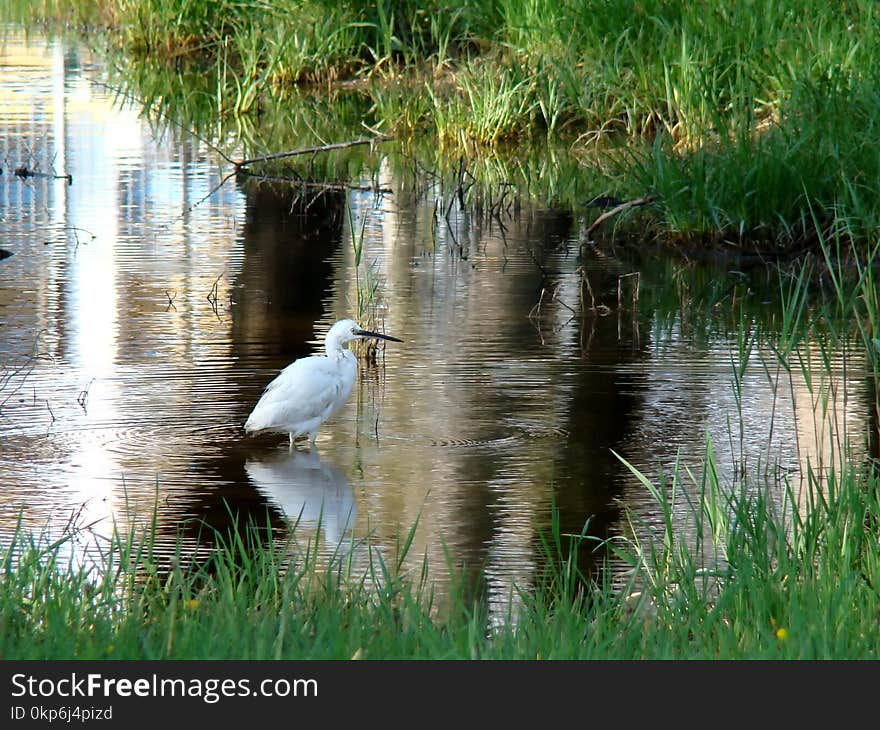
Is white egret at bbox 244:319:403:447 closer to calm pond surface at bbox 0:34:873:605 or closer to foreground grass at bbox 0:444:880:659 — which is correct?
calm pond surface at bbox 0:34:873:605

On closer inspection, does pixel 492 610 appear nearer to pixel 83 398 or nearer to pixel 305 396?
pixel 305 396

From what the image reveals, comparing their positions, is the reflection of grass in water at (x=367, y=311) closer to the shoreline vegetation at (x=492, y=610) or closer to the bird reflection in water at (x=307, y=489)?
the bird reflection in water at (x=307, y=489)

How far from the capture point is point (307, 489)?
6.64 metres

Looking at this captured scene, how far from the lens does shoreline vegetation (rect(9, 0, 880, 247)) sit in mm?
11211

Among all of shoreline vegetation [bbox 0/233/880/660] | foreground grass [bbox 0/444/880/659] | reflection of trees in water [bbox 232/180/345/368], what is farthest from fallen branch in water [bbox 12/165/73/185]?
foreground grass [bbox 0/444/880/659]

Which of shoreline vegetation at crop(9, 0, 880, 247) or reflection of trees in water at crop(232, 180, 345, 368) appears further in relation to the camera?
shoreline vegetation at crop(9, 0, 880, 247)

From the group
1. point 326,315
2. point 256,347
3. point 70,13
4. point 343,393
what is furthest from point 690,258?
point 70,13

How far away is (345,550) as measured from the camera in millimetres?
5773

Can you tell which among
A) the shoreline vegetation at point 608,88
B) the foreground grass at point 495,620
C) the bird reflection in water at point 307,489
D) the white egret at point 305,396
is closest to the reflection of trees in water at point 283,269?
the white egret at point 305,396

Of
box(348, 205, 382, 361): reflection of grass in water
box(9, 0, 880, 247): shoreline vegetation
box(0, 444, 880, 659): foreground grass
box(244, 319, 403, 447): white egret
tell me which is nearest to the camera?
box(0, 444, 880, 659): foreground grass

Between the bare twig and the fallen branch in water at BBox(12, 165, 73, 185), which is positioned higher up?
the fallen branch in water at BBox(12, 165, 73, 185)

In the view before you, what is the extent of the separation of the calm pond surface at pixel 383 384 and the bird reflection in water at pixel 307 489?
0.05ft

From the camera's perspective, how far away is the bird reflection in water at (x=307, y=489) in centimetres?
618

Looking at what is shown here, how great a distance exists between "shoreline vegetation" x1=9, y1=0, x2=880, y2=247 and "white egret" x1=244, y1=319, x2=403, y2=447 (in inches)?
90.9
